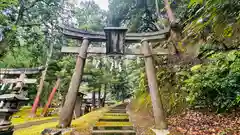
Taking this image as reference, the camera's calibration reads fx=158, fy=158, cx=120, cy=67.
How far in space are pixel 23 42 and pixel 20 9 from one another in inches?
99.0

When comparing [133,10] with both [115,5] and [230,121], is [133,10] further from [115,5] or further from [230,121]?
[230,121]

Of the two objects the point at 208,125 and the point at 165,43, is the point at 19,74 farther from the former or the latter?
the point at 208,125

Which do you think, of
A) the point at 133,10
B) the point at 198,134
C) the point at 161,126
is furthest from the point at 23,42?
the point at 198,134

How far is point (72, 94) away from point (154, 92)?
2.58 meters

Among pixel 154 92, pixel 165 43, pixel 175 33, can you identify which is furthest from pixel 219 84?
pixel 165 43

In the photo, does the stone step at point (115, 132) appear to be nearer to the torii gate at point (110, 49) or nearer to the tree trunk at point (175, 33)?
the torii gate at point (110, 49)

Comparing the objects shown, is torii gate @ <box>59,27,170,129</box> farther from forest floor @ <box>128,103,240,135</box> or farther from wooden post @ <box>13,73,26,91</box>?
wooden post @ <box>13,73,26,91</box>

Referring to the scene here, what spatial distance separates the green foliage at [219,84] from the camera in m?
4.29

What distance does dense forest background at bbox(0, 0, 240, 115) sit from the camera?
3.95 metres

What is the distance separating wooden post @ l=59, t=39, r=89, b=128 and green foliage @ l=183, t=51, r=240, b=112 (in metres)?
3.67

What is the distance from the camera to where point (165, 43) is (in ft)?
29.6

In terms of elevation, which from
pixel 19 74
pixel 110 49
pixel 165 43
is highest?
pixel 165 43

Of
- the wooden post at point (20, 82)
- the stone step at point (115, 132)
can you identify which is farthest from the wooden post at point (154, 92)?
the wooden post at point (20, 82)

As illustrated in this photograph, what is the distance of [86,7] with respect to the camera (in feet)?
56.5
